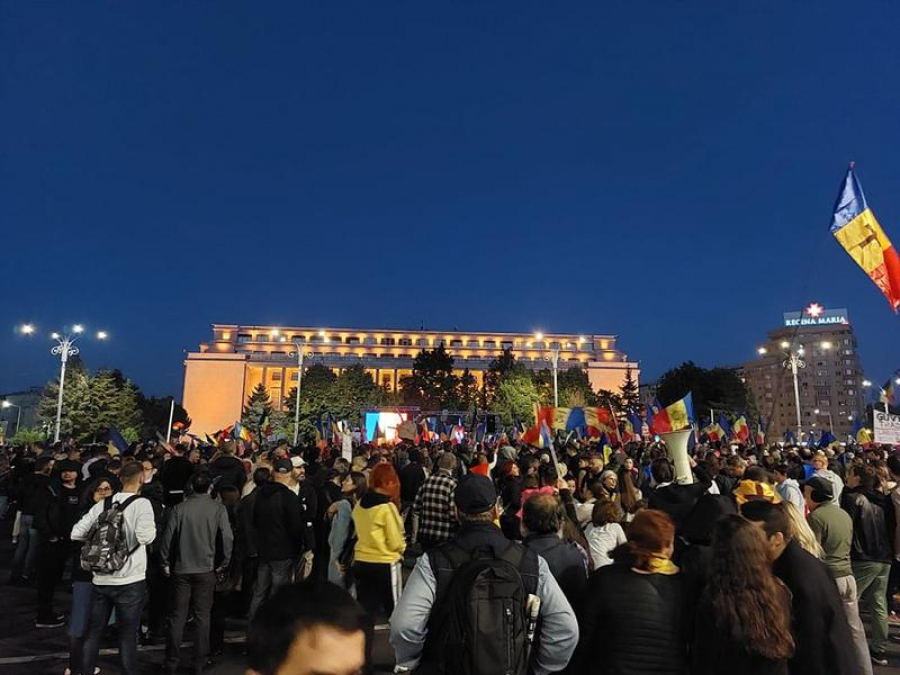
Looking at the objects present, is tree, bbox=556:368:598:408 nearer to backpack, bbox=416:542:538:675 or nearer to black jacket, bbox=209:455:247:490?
black jacket, bbox=209:455:247:490

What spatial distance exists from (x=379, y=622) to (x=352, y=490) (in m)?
1.89

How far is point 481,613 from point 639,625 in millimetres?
1038

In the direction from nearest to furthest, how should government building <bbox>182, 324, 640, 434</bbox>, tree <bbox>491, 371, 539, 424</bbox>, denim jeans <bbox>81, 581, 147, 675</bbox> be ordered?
denim jeans <bbox>81, 581, 147, 675</bbox> → tree <bbox>491, 371, 539, 424</bbox> → government building <bbox>182, 324, 640, 434</bbox>

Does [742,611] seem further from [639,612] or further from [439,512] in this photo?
[439,512]

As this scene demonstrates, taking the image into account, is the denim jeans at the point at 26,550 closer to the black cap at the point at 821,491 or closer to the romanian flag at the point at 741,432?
the black cap at the point at 821,491

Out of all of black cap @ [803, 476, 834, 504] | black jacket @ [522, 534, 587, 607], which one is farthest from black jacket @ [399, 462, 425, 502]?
black jacket @ [522, 534, 587, 607]

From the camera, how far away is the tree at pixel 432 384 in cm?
8950

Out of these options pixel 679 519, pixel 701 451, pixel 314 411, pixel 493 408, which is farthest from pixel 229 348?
pixel 679 519

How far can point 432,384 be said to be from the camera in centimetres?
9025

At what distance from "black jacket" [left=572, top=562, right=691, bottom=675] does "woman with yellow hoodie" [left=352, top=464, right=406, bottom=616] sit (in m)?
3.42

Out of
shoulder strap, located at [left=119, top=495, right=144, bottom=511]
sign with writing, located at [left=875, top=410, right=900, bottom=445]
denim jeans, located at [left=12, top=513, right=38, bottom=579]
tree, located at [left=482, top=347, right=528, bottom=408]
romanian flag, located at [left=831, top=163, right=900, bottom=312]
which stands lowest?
denim jeans, located at [left=12, top=513, right=38, bottom=579]

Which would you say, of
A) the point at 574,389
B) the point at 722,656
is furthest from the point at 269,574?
the point at 574,389

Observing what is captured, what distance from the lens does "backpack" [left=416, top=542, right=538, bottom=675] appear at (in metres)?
3.00

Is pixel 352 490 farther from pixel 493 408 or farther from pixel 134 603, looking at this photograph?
pixel 493 408
